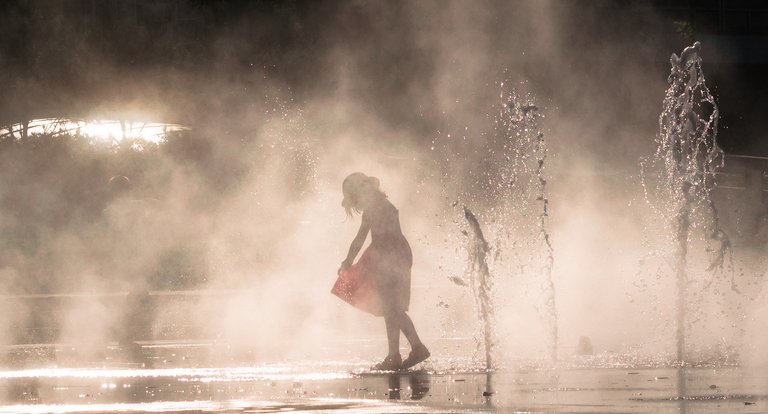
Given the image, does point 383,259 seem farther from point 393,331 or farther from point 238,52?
point 238,52

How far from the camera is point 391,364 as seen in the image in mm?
12375

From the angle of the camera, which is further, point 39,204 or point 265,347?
point 39,204

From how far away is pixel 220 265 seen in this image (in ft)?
95.9

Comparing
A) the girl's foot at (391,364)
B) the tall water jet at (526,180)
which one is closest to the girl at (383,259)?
the girl's foot at (391,364)

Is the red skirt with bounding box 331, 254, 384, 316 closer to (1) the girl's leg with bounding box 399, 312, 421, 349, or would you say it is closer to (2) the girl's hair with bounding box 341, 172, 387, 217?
(1) the girl's leg with bounding box 399, 312, 421, 349

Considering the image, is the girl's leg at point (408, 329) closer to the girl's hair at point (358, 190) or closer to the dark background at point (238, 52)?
the girl's hair at point (358, 190)

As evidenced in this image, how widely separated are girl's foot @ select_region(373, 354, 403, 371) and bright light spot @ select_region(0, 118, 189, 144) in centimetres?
3039

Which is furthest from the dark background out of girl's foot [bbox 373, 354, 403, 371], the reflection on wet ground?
the reflection on wet ground

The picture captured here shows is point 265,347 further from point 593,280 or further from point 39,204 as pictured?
point 39,204

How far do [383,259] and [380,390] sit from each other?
6.92 feet

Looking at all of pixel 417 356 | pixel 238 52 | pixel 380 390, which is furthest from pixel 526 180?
pixel 380 390

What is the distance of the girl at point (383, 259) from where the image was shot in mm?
12633

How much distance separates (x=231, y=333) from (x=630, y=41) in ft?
103

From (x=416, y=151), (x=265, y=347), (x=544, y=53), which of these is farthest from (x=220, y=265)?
(x=544, y=53)
